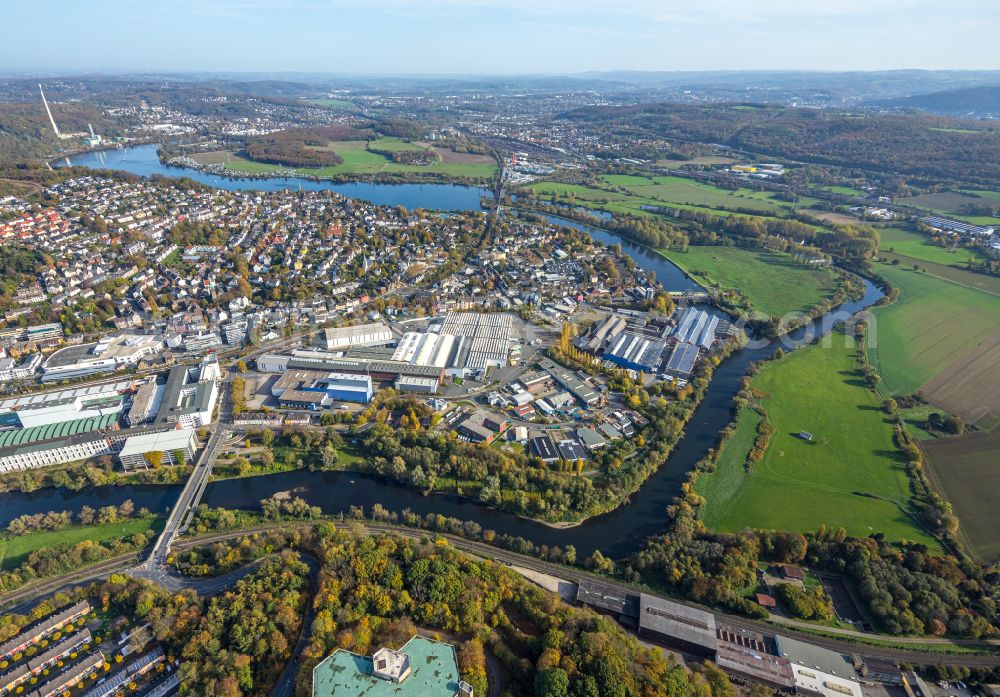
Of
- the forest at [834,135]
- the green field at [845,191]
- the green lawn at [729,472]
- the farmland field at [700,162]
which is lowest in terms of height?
the green lawn at [729,472]

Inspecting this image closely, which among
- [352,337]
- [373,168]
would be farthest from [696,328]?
[373,168]

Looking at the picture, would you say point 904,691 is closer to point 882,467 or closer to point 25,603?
point 882,467

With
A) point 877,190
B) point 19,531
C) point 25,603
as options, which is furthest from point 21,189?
point 877,190

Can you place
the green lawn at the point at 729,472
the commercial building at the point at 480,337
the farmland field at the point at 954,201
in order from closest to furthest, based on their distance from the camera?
the green lawn at the point at 729,472 < the commercial building at the point at 480,337 < the farmland field at the point at 954,201

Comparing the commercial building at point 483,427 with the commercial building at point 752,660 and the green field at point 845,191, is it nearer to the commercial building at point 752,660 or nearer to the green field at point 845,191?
the commercial building at point 752,660

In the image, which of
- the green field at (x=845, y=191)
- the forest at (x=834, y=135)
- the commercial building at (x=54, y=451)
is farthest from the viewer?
the forest at (x=834, y=135)

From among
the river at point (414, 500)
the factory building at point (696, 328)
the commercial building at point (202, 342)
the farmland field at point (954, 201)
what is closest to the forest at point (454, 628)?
the river at point (414, 500)
